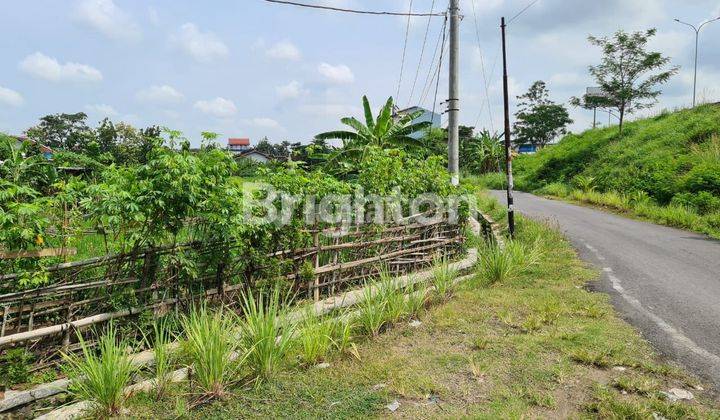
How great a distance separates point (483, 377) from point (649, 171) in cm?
2059

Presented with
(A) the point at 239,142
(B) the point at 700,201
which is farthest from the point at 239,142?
(B) the point at 700,201

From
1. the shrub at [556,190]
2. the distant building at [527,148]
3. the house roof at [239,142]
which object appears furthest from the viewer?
the house roof at [239,142]

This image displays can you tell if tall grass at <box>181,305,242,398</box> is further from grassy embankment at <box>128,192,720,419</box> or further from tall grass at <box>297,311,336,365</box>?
tall grass at <box>297,311,336,365</box>

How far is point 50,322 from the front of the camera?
420cm

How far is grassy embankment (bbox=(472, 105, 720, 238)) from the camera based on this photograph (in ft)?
50.7

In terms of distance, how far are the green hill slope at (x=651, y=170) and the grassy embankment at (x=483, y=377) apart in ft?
33.2

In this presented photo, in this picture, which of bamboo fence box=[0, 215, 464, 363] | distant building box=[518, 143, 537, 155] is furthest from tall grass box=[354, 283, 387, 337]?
distant building box=[518, 143, 537, 155]

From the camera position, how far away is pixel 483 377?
163 inches

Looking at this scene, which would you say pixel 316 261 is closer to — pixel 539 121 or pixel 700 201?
pixel 700 201

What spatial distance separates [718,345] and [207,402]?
5176 mm

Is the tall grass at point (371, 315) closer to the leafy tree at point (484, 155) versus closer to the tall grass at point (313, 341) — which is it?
the tall grass at point (313, 341)

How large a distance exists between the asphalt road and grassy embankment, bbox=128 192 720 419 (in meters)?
0.36

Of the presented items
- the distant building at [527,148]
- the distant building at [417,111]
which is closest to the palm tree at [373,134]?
the distant building at [417,111]

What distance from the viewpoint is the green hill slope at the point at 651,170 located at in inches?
610
